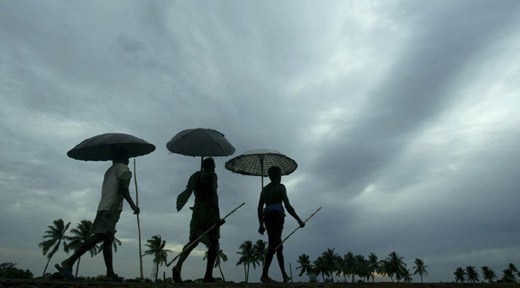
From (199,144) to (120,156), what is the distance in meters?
1.46

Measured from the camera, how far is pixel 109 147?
23.3 ft

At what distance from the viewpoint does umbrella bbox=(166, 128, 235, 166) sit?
293 inches

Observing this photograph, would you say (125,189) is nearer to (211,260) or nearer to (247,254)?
(211,260)

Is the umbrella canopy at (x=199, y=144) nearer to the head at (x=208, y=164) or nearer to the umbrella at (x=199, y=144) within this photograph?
the umbrella at (x=199, y=144)

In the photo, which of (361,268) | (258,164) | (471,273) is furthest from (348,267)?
(258,164)

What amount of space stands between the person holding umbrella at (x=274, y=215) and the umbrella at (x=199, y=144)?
3.53 feet

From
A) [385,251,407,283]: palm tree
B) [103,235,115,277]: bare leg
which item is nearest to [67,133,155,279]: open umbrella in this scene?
[103,235,115,277]: bare leg

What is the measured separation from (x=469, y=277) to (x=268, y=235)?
134397 mm

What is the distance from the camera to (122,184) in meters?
6.43

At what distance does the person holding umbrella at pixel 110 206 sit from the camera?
600cm

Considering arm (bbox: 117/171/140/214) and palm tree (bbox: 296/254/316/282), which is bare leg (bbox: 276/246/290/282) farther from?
palm tree (bbox: 296/254/316/282)

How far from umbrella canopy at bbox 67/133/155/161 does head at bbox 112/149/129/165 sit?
0.07 metres

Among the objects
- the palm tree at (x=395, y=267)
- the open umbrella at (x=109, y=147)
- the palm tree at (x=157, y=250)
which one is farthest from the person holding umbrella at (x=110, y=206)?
the palm tree at (x=395, y=267)

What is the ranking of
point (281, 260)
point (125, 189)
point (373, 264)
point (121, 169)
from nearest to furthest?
1. point (125, 189)
2. point (121, 169)
3. point (281, 260)
4. point (373, 264)
